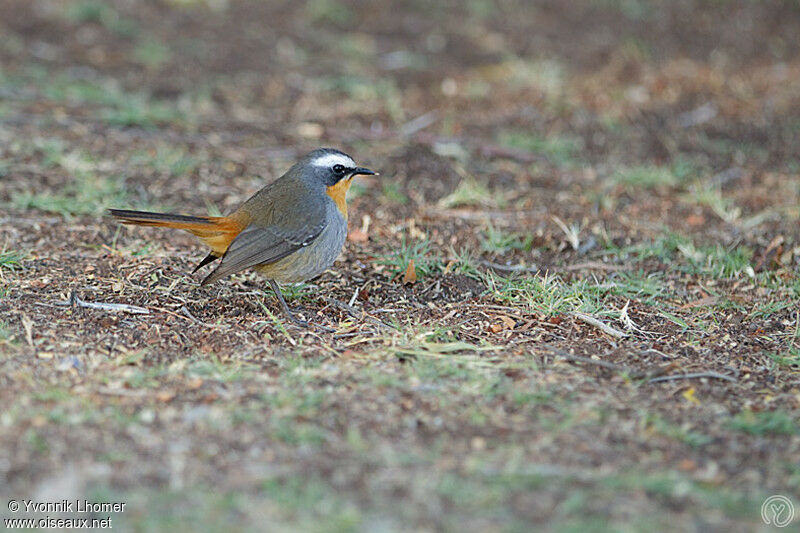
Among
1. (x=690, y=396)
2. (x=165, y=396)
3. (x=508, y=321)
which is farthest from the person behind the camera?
(x=508, y=321)

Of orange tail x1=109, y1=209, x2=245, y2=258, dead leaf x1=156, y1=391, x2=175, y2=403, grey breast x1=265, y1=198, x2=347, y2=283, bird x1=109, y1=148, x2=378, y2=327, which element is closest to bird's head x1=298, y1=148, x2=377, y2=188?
bird x1=109, y1=148, x2=378, y2=327

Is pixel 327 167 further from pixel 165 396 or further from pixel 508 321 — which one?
pixel 165 396

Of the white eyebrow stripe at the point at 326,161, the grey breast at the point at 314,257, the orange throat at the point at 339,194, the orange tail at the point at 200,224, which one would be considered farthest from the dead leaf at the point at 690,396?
the orange tail at the point at 200,224

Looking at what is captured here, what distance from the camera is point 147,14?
31.0 feet

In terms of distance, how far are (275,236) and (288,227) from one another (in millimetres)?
86

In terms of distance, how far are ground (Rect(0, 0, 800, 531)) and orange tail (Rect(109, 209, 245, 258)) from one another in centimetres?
31

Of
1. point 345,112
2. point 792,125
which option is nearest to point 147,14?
point 345,112

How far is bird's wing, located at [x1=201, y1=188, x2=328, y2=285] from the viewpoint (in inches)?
173

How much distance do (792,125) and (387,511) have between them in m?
6.20

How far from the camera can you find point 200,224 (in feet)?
14.4

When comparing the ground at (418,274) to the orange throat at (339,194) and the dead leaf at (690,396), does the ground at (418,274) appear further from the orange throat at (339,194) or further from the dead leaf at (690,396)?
the orange throat at (339,194)

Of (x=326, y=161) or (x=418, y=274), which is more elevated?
(x=326, y=161)

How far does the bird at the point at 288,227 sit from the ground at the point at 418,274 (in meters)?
0.23

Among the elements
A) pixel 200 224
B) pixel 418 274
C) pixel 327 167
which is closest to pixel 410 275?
pixel 418 274
